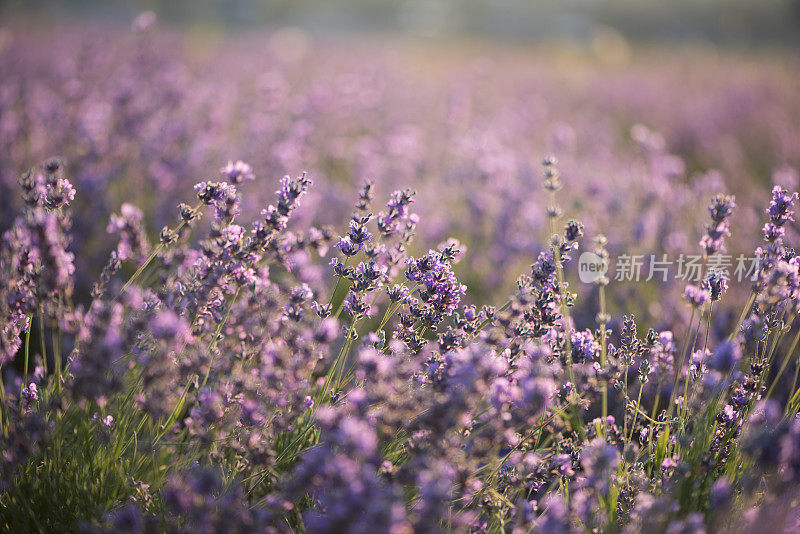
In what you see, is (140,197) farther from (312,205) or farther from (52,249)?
(52,249)

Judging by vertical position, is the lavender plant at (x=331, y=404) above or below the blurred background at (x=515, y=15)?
below

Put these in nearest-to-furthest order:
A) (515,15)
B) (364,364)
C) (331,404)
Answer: (364,364) → (331,404) → (515,15)

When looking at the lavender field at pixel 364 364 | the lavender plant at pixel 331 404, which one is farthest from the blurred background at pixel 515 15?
the lavender plant at pixel 331 404

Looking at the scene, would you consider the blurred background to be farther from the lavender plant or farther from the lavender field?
the lavender plant

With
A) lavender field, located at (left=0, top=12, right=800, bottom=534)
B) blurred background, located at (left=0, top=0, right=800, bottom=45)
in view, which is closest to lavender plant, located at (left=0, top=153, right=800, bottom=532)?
lavender field, located at (left=0, top=12, right=800, bottom=534)

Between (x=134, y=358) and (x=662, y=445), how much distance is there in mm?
1805

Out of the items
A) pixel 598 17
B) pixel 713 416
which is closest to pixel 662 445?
pixel 713 416

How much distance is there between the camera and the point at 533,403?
1365mm

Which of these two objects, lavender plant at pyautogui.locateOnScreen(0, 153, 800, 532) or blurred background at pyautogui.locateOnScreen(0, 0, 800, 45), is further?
blurred background at pyautogui.locateOnScreen(0, 0, 800, 45)

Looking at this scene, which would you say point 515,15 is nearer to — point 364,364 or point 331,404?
point 331,404

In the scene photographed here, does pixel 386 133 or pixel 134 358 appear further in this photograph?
pixel 386 133

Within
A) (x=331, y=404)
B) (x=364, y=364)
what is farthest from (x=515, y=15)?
(x=364, y=364)

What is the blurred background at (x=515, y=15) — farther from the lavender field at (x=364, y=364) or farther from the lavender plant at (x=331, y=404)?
the lavender plant at (x=331, y=404)

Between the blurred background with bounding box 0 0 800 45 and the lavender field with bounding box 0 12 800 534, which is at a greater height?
the blurred background with bounding box 0 0 800 45
